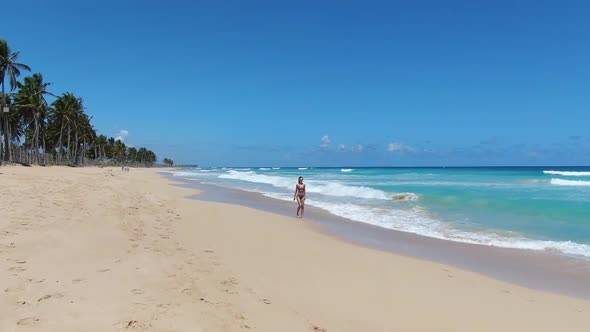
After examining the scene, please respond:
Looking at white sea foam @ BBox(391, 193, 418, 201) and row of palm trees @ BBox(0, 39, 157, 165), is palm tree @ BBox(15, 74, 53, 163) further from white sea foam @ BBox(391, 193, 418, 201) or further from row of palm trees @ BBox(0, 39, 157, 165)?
white sea foam @ BBox(391, 193, 418, 201)

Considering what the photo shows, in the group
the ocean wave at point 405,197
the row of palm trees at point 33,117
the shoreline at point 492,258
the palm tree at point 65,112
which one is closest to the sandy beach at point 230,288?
the shoreline at point 492,258

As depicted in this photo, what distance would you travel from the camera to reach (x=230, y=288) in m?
5.00

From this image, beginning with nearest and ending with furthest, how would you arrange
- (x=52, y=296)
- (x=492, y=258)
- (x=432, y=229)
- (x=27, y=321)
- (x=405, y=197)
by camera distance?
(x=27, y=321), (x=52, y=296), (x=492, y=258), (x=432, y=229), (x=405, y=197)

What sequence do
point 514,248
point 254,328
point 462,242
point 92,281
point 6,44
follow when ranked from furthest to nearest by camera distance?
point 6,44
point 462,242
point 514,248
point 92,281
point 254,328

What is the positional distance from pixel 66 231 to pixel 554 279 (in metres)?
8.96

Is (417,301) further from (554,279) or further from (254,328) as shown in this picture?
(554,279)

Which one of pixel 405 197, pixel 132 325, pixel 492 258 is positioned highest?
pixel 132 325

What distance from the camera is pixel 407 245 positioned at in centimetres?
928

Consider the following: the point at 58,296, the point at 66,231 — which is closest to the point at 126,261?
the point at 58,296

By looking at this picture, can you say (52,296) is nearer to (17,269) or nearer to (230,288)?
(17,269)

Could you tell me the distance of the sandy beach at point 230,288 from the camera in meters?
3.94

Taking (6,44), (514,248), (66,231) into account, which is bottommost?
(514,248)

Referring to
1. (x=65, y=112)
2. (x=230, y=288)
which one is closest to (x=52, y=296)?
(x=230, y=288)

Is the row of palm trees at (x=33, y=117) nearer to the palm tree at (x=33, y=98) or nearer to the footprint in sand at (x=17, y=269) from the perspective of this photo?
the palm tree at (x=33, y=98)
